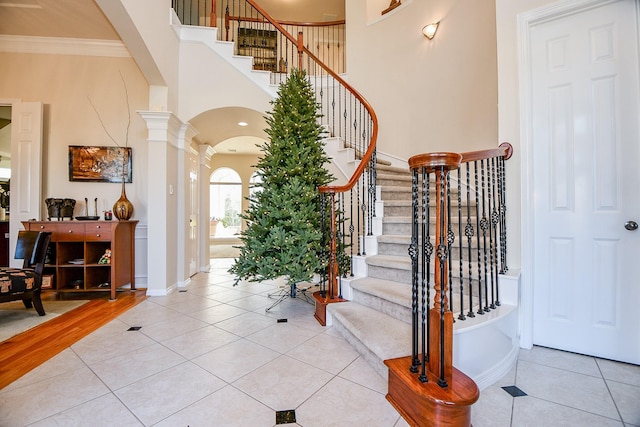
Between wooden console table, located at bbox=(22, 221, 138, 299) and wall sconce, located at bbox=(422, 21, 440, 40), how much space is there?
4.69 m

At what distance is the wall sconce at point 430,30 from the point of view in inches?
153

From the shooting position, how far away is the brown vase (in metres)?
3.60

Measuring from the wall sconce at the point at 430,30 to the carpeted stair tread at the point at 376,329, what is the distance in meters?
A: 3.77

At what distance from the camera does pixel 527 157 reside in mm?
2076

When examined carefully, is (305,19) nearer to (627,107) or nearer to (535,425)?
(627,107)

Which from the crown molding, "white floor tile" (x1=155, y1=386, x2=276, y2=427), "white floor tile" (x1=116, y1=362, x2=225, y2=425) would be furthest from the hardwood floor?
the crown molding

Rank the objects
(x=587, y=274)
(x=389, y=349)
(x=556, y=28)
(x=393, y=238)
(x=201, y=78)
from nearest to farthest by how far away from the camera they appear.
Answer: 1. (x=389, y=349)
2. (x=587, y=274)
3. (x=556, y=28)
4. (x=393, y=238)
5. (x=201, y=78)

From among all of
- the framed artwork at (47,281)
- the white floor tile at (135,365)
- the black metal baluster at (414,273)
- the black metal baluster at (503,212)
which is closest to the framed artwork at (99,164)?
the framed artwork at (47,281)

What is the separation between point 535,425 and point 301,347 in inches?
53.8

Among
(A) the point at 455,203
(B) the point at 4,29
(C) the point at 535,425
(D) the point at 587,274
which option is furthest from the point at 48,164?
(D) the point at 587,274

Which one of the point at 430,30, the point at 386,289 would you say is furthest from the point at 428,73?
the point at 386,289

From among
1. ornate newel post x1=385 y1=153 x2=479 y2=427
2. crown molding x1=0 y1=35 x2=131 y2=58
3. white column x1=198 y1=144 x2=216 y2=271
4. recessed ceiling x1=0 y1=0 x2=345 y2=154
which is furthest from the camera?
white column x1=198 y1=144 x2=216 y2=271

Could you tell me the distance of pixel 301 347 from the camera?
2086 mm

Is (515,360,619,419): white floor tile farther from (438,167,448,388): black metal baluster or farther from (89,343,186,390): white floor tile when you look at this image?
(89,343,186,390): white floor tile
